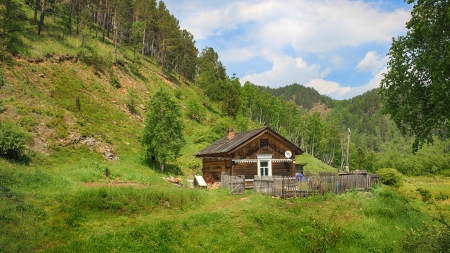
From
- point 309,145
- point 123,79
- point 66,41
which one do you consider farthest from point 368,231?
point 309,145

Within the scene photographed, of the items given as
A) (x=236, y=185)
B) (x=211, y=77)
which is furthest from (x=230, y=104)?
(x=236, y=185)

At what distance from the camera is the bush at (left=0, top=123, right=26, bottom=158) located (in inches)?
785

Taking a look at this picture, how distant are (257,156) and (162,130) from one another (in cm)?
1045

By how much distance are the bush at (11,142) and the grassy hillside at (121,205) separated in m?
0.80

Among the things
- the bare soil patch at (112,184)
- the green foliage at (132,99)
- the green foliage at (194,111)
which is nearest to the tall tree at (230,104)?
the green foliage at (194,111)

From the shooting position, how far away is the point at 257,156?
96.9ft

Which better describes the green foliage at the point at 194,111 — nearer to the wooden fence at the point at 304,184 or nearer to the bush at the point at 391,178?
the wooden fence at the point at 304,184

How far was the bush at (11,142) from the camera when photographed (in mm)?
19927

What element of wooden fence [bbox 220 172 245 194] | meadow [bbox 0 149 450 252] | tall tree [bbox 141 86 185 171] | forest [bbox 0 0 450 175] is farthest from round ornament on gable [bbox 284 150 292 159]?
forest [bbox 0 0 450 175]

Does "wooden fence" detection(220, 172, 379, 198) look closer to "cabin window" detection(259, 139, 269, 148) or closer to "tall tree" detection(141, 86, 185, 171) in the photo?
"cabin window" detection(259, 139, 269, 148)

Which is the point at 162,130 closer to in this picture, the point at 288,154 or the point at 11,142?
the point at 288,154

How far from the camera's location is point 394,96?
1845 cm

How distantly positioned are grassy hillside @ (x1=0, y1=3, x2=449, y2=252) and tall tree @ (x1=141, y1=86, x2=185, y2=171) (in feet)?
6.25

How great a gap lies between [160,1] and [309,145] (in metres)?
56.7
